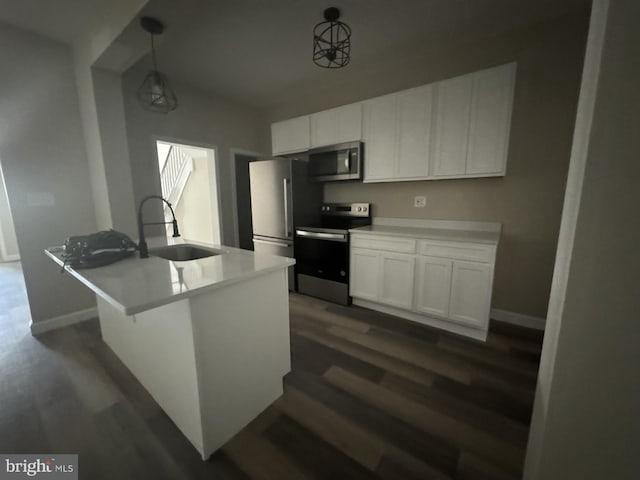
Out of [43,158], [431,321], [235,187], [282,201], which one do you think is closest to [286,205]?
[282,201]

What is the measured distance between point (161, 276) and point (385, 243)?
78.6 inches

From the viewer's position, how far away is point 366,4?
1942mm

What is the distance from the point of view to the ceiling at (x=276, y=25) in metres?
1.89

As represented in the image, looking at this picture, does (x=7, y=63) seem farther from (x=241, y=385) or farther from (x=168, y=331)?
(x=241, y=385)

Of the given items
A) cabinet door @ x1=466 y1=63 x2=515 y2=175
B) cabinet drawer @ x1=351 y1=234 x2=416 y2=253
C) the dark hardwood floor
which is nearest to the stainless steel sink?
the dark hardwood floor

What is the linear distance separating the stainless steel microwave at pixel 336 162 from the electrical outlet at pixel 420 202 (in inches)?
27.1

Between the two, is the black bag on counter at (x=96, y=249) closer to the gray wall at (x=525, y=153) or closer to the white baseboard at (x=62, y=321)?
the white baseboard at (x=62, y=321)

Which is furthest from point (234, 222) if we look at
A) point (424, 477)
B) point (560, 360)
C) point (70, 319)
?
point (560, 360)

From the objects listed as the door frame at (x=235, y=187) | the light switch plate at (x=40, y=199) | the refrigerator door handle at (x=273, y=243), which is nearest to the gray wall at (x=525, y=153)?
the refrigerator door handle at (x=273, y=243)

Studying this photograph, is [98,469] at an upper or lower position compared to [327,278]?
lower

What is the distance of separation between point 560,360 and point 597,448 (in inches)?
9.6

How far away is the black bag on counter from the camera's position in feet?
4.44

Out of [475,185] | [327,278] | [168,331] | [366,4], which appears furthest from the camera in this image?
[327,278]

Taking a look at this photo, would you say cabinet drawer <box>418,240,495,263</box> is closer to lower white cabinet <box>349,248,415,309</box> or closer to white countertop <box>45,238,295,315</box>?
lower white cabinet <box>349,248,415,309</box>
